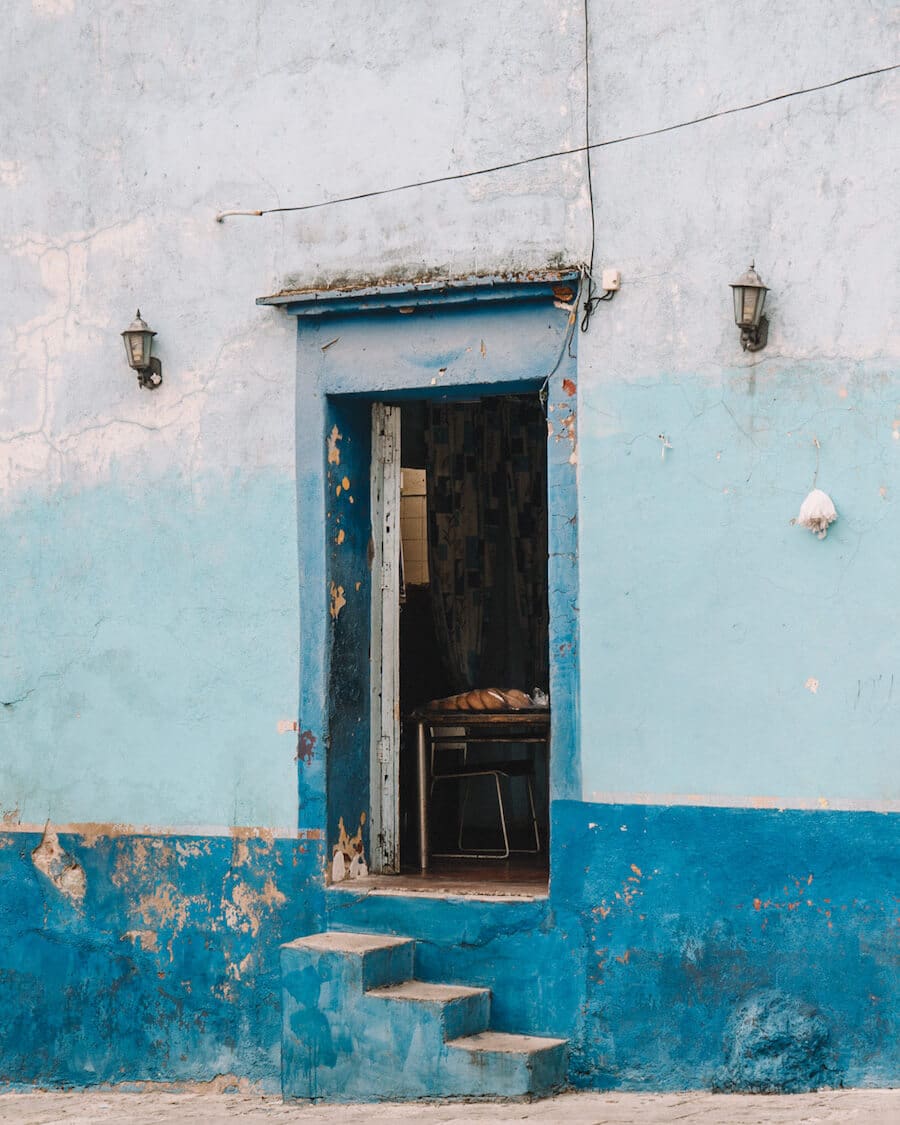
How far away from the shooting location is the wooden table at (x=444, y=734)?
7.82 m

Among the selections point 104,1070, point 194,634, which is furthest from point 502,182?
point 104,1070

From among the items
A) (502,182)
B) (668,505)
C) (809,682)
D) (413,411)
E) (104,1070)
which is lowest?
(104,1070)

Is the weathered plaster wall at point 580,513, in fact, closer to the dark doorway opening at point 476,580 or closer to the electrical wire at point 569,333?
the electrical wire at point 569,333

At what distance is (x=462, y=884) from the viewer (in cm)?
727

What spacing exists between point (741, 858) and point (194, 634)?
2836 millimetres

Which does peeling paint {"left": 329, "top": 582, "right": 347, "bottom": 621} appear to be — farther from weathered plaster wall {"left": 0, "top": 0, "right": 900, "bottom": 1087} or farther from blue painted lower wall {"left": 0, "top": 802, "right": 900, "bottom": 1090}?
blue painted lower wall {"left": 0, "top": 802, "right": 900, "bottom": 1090}

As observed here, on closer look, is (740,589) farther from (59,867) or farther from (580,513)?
(59,867)

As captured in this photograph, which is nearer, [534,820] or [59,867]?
[59,867]

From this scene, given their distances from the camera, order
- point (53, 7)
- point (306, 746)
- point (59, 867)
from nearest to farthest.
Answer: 1. point (306, 746)
2. point (59, 867)
3. point (53, 7)

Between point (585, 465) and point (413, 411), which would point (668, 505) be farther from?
point (413, 411)

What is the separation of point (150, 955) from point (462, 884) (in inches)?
63.2

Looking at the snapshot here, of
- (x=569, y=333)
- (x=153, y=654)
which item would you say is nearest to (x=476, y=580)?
(x=153, y=654)

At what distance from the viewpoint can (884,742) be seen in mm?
6270

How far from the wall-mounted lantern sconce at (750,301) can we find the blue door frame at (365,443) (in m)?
0.79
